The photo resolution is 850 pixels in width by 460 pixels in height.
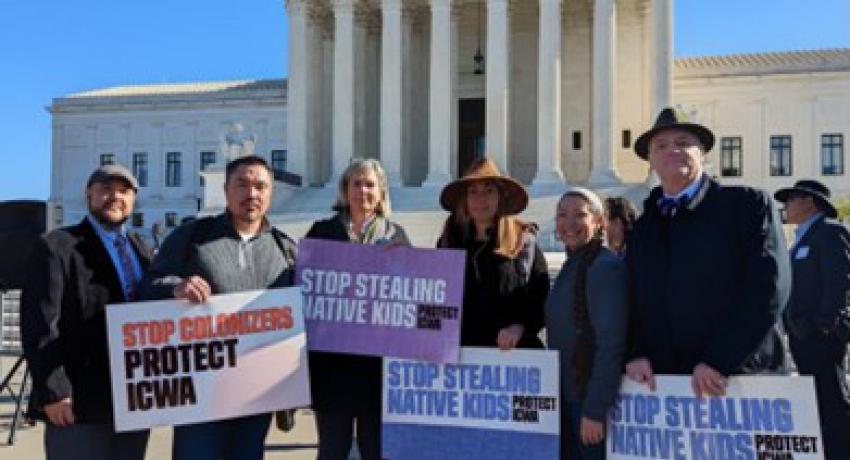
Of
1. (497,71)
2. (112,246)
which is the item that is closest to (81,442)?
(112,246)

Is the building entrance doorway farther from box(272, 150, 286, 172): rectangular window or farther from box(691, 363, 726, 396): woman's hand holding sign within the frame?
box(691, 363, 726, 396): woman's hand holding sign

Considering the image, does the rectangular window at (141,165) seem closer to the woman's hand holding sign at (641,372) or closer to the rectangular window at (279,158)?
the rectangular window at (279,158)

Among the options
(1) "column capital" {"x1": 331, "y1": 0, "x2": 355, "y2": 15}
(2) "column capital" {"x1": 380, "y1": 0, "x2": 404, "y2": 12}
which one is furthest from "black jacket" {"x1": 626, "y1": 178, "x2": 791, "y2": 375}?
(1) "column capital" {"x1": 331, "y1": 0, "x2": 355, "y2": 15}

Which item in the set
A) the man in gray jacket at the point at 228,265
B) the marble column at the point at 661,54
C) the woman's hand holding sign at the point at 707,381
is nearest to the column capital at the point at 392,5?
the marble column at the point at 661,54

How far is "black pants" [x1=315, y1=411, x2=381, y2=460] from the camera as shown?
5.05 metres

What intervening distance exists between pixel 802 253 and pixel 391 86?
29.4 metres

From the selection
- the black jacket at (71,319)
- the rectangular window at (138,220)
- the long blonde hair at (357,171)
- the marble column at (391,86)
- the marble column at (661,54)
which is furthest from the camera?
the rectangular window at (138,220)

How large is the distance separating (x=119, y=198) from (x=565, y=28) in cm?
3600

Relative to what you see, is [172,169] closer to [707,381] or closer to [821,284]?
[821,284]

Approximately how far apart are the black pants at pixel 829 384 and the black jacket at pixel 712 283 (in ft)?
8.62

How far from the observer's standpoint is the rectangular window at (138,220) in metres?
51.5

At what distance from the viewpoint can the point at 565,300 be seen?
471 cm

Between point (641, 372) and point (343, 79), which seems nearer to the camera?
point (641, 372)

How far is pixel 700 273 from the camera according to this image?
4.20 meters
